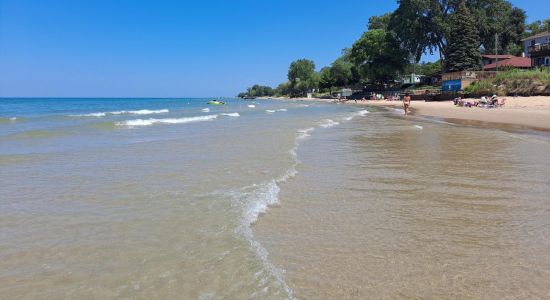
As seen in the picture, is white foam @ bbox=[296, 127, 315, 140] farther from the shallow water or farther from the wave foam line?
the wave foam line

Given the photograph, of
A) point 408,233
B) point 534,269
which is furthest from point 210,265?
point 534,269

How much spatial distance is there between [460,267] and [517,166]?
675cm

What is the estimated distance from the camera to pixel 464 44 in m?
61.6

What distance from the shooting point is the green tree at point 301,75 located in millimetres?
158562

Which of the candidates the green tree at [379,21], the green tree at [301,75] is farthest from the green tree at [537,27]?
the green tree at [301,75]

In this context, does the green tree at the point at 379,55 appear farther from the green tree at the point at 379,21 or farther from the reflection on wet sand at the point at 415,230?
the reflection on wet sand at the point at 415,230

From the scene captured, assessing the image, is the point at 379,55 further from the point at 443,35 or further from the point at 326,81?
the point at 326,81

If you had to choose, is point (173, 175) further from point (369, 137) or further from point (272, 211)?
point (369, 137)

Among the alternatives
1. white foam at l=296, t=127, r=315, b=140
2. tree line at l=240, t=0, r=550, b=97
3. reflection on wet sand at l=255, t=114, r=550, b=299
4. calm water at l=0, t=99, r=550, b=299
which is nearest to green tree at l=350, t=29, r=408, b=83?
tree line at l=240, t=0, r=550, b=97

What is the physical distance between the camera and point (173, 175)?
29.7ft

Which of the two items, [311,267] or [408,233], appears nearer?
[311,267]

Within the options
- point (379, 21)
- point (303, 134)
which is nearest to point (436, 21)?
point (379, 21)

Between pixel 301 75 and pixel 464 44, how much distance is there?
367 ft

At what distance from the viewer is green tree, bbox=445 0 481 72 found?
61594 millimetres
